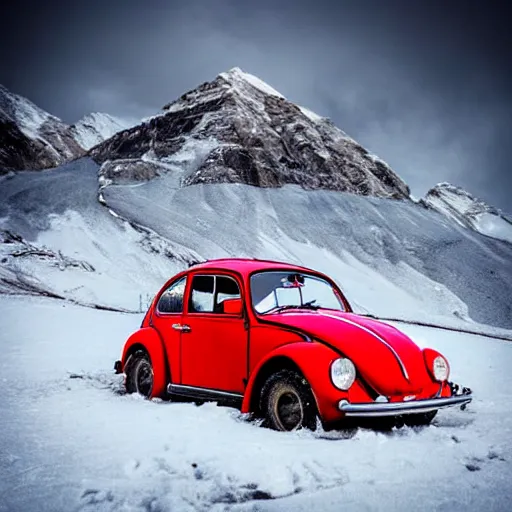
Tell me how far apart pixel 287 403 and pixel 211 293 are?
169 cm

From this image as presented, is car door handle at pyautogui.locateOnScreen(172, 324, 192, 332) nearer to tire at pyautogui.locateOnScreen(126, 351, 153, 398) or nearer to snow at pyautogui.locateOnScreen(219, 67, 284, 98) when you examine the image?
tire at pyautogui.locateOnScreen(126, 351, 153, 398)

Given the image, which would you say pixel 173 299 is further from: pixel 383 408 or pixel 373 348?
pixel 383 408

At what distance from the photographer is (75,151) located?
100 metres

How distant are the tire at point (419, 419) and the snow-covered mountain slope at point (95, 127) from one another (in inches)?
5064

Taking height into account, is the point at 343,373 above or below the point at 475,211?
below

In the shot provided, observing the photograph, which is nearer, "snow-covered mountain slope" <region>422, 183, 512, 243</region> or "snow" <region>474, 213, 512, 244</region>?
"snow-covered mountain slope" <region>422, 183, 512, 243</region>

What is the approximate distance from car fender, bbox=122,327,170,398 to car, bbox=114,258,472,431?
13 millimetres

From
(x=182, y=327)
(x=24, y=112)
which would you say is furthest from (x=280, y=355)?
(x=24, y=112)

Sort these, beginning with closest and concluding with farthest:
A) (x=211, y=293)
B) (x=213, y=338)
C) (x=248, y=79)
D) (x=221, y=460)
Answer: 1. (x=221, y=460)
2. (x=213, y=338)
3. (x=211, y=293)
4. (x=248, y=79)

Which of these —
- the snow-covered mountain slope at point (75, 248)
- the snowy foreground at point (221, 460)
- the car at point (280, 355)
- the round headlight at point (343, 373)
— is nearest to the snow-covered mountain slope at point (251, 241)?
the snow-covered mountain slope at point (75, 248)

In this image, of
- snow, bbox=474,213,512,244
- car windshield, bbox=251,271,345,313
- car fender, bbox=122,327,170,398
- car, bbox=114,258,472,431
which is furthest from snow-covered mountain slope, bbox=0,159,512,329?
snow, bbox=474,213,512,244

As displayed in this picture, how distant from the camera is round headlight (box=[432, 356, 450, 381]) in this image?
4098 mm

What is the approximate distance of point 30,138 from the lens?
80.2 metres

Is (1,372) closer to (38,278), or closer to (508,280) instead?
(38,278)
